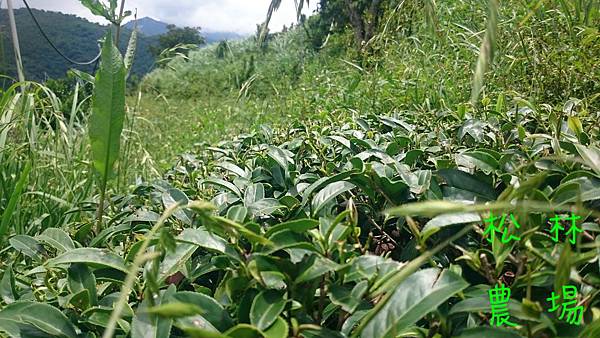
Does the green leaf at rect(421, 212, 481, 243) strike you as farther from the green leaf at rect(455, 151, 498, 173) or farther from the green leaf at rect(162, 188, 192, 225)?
the green leaf at rect(162, 188, 192, 225)

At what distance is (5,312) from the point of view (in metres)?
0.69

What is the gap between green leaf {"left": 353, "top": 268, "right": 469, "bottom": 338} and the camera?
0.55m

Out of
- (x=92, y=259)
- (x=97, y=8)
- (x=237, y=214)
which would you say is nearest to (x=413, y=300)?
(x=237, y=214)

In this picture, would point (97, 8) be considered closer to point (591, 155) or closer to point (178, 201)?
point (178, 201)

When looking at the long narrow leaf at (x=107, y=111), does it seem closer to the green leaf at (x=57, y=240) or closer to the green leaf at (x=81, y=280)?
the green leaf at (x=57, y=240)

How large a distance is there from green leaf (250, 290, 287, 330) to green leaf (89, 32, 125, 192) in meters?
0.58

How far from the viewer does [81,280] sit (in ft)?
2.49

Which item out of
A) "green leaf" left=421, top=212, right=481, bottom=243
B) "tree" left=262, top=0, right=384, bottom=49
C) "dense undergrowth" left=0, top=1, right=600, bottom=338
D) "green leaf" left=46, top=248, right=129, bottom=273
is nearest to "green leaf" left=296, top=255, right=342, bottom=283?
"dense undergrowth" left=0, top=1, right=600, bottom=338

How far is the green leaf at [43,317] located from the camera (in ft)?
2.19

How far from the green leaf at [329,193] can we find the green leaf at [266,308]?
0.81ft

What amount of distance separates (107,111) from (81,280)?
41 centimetres

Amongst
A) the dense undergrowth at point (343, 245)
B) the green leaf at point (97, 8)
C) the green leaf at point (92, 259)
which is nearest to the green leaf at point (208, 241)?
the dense undergrowth at point (343, 245)

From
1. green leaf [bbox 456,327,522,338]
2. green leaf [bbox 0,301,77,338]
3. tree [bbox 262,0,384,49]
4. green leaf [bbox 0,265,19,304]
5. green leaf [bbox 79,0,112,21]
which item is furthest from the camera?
tree [bbox 262,0,384,49]

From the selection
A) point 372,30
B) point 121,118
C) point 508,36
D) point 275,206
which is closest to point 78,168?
point 121,118
